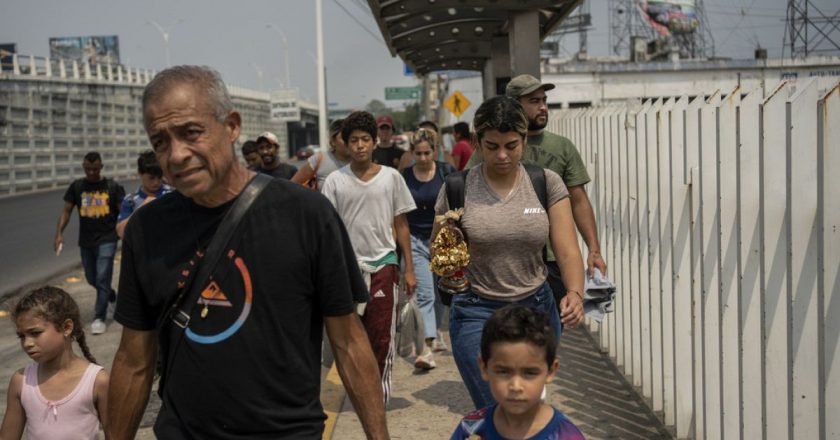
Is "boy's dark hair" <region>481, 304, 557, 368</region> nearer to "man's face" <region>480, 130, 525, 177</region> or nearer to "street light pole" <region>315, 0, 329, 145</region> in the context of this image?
"man's face" <region>480, 130, 525, 177</region>

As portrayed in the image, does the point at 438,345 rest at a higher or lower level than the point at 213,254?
lower

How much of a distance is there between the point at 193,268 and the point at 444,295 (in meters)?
1.94

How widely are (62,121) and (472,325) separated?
40129mm

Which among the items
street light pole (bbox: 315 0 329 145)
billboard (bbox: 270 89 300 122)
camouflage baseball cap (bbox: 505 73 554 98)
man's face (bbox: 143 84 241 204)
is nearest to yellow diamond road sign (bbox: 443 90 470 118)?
street light pole (bbox: 315 0 329 145)

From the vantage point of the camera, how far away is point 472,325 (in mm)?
4328

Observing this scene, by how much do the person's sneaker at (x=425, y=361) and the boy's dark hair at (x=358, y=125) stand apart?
77.4 inches

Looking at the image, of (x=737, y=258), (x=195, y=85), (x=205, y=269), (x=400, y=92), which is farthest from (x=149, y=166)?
(x=400, y=92)

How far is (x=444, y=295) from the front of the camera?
15.0 ft

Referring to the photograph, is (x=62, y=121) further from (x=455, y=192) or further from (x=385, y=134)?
(x=455, y=192)

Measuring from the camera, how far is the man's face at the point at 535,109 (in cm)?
542

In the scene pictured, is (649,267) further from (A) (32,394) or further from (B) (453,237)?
(A) (32,394)

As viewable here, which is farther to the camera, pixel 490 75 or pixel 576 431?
pixel 490 75

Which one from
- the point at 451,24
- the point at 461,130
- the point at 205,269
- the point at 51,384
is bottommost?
the point at 51,384

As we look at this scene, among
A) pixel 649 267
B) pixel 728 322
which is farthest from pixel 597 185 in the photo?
pixel 728 322
